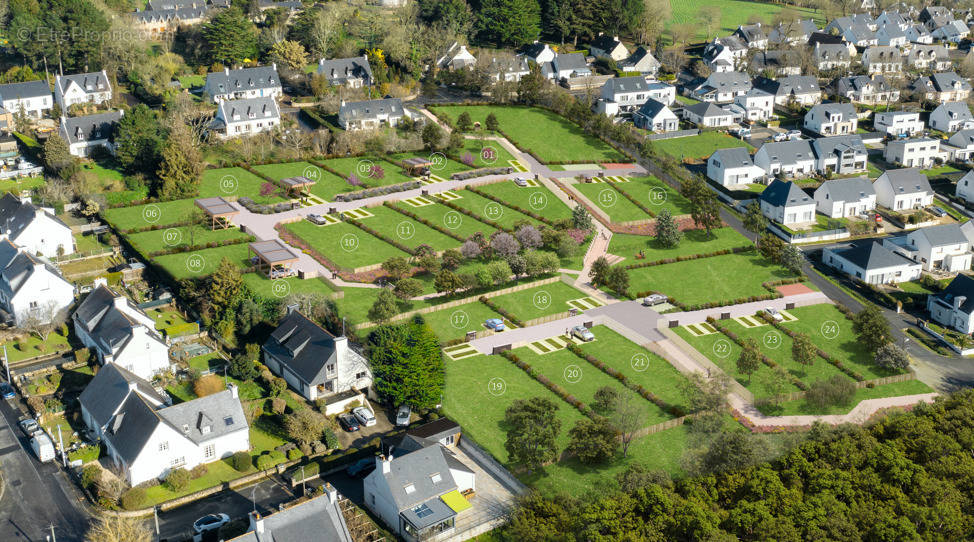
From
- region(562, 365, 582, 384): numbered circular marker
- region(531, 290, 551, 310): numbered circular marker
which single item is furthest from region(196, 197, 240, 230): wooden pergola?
region(562, 365, 582, 384): numbered circular marker

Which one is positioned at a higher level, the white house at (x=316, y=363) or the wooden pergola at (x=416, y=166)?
the white house at (x=316, y=363)

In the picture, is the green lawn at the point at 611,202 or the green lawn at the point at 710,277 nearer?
the green lawn at the point at 710,277

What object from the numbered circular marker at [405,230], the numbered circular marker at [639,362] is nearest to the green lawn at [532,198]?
the numbered circular marker at [405,230]

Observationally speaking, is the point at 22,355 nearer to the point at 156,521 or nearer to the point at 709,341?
the point at 156,521

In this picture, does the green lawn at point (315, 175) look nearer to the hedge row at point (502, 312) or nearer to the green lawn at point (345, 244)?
the green lawn at point (345, 244)

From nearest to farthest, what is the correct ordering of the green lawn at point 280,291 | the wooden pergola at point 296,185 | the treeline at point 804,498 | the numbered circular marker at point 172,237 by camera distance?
1. the treeline at point 804,498
2. the green lawn at point 280,291
3. the numbered circular marker at point 172,237
4. the wooden pergola at point 296,185

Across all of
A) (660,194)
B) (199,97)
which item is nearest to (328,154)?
(199,97)

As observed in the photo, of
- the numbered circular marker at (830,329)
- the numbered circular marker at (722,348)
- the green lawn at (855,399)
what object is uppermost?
the green lawn at (855,399)
